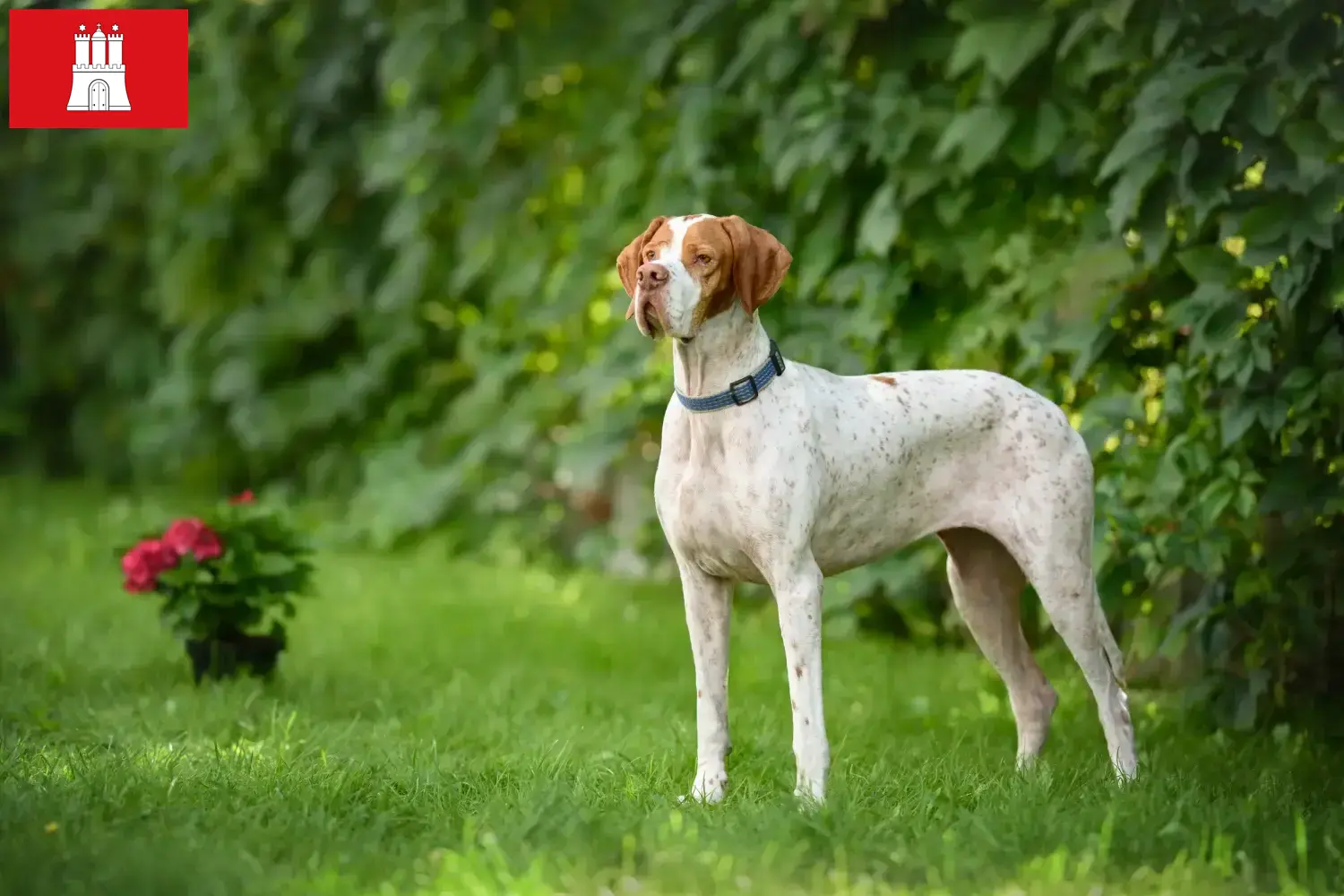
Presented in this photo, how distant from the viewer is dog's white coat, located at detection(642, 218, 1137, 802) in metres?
3.74

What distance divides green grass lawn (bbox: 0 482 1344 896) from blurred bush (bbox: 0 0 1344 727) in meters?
0.78

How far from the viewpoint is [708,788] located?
390 centimetres

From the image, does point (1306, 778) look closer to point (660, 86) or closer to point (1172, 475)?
point (1172, 475)

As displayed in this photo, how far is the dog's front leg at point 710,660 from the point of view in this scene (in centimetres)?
397

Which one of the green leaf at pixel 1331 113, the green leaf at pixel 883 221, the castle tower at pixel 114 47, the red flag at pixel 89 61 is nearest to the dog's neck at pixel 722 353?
the green leaf at pixel 1331 113

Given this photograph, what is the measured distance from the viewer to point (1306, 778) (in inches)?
166

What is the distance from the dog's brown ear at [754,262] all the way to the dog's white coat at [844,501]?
92mm

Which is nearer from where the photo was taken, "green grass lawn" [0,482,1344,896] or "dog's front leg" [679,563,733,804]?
"green grass lawn" [0,482,1344,896]

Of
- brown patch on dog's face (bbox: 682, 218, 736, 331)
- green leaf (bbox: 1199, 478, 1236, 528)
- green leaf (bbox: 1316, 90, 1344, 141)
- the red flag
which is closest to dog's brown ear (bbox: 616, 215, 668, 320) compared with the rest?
brown patch on dog's face (bbox: 682, 218, 736, 331)

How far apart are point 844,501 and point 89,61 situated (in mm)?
4770

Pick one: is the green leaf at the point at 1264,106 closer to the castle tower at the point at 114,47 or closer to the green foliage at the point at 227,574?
the green foliage at the point at 227,574


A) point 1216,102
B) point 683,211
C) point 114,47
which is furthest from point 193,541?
point 1216,102

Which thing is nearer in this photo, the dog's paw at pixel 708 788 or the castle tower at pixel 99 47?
the dog's paw at pixel 708 788

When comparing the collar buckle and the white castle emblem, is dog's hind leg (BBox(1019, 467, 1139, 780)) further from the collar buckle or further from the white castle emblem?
the white castle emblem
